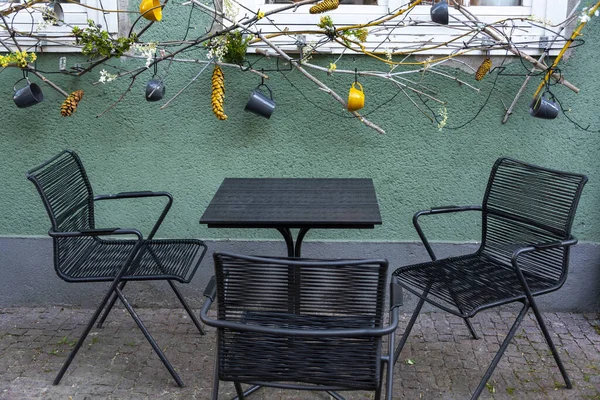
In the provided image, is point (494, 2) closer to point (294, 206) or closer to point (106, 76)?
point (294, 206)

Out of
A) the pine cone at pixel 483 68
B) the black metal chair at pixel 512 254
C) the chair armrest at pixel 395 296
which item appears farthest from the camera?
the pine cone at pixel 483 68

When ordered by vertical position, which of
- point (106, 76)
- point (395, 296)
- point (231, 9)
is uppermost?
point (231, 9)

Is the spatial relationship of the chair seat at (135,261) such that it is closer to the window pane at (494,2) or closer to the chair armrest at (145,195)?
the chair armrest at (145,195)

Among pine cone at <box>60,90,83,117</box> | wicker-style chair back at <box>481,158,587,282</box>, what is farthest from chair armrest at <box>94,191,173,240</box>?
wicker-style chair back at <box>481,158,587,282</box>

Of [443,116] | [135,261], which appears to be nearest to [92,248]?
[135,261]

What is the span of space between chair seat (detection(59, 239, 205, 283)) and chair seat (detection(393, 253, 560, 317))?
1.14m

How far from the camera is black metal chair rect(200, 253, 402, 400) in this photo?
257 cm

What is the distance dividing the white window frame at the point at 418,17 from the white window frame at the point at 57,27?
2.59 feet

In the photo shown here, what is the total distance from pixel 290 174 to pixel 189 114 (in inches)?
28.7

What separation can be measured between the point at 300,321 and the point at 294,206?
97 cm

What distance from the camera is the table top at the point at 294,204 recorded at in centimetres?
333

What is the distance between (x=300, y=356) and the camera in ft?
8.79

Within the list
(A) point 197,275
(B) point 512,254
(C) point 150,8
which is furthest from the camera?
(A) point 197,275

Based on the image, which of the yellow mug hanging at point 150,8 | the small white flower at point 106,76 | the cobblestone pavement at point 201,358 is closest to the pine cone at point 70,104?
the small white flower at point 106,76
